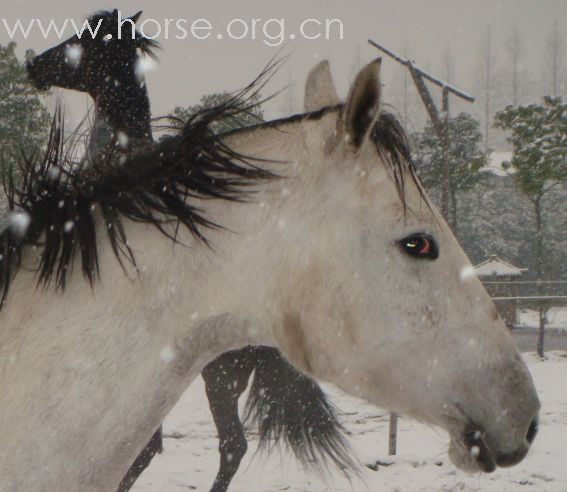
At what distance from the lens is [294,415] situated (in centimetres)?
350

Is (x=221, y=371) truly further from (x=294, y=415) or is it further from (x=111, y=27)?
(x=111, y=27)

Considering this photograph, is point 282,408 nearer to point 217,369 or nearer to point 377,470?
point 217,369

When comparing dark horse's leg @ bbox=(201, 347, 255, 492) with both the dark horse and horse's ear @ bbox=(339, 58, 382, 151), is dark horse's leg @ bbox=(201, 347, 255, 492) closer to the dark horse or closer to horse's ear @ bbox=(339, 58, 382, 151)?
the dark horse

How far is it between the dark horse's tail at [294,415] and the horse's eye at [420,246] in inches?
88.8

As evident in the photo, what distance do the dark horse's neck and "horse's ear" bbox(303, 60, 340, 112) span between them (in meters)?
1.35

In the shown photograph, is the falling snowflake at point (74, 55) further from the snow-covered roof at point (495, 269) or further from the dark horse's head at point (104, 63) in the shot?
the snow-covered roof at point (495, 269)

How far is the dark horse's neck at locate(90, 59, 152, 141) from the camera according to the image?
2779mm

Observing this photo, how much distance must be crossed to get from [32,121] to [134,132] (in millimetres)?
7459

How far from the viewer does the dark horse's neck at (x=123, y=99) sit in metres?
2.78

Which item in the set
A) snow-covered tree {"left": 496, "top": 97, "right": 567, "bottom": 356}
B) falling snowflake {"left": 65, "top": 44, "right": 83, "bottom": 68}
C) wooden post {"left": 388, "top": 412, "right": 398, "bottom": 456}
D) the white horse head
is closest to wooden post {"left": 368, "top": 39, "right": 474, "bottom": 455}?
wooden post {"left": 388, "top": 412, "right": 398, "bottom": 456}

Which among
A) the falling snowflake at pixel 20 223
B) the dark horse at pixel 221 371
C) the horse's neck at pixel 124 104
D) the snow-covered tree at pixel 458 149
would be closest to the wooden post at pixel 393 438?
the dark horse at pixel 221 371

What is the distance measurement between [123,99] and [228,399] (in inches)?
79.9

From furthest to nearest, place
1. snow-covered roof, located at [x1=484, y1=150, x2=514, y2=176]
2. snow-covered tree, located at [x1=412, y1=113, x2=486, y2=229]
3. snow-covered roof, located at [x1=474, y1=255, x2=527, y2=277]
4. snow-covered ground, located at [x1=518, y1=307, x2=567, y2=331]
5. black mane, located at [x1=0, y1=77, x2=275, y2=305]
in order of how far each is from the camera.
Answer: snow-covered roof, located at [x1=474, y1=255, x2=527, y2=277] → snow-covered roof, located at [x1=484, y1=150, x2=514, y2=176] → snow-covered ground, located at [x1=518, y1=307, x2=567, y2=331] → snow-covered tree, located at [x1=412, y1=113, x2=486, y2=229] → black mane, located at [x1=0, y1=77, x2=275, y2=305]

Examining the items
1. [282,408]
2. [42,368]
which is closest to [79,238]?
[42,368]
